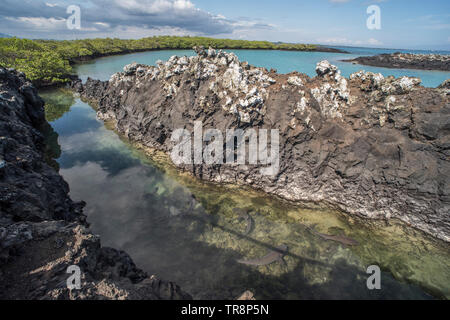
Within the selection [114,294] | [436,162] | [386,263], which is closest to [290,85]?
[436,162]

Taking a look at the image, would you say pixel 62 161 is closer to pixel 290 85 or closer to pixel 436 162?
pixel 290 85

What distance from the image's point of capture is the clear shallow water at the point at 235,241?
361 inches

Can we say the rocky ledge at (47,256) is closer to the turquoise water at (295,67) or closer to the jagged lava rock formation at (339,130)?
the jagged lava rock formation at (339,130)

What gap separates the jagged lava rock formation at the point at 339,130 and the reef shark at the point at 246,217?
2842 mm

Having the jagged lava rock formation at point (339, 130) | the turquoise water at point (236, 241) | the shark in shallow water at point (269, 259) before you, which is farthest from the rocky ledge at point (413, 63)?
the shark in shallow water at point (269, 259)

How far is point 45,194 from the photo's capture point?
377 inches

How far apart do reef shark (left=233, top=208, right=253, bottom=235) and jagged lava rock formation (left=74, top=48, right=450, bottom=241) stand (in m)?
2.84

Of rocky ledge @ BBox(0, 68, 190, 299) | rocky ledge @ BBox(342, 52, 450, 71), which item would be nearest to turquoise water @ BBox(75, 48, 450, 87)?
rocky ledge @ BBox(342, 52, 450, 71)

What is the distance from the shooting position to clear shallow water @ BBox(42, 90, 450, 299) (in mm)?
9172

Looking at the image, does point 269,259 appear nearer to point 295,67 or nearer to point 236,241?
point 236,241

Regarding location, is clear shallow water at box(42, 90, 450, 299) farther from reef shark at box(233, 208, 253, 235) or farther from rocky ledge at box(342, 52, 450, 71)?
rocky ledge at box(342, 52, 450, 71)

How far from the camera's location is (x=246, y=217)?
12.3 m

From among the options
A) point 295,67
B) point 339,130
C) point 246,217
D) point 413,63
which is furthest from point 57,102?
point 413,63
